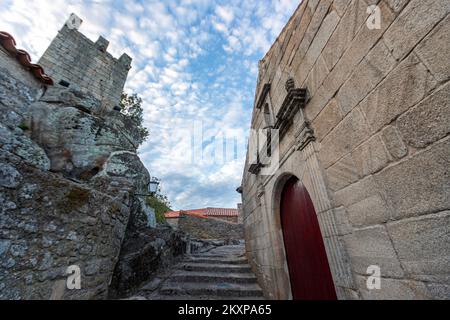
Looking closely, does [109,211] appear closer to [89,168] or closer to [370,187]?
[89,168]

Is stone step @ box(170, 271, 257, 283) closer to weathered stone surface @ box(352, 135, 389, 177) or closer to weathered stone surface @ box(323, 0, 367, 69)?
weathered stone surface @ box(352, 135, 389, 177)

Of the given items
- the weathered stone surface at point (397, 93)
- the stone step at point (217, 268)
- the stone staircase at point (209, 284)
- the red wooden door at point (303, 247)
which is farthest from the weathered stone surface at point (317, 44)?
the stone step at point (217, 268)

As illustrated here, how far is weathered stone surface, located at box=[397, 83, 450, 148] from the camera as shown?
32.8 inches

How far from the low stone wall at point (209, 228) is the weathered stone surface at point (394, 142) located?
45.0 feet

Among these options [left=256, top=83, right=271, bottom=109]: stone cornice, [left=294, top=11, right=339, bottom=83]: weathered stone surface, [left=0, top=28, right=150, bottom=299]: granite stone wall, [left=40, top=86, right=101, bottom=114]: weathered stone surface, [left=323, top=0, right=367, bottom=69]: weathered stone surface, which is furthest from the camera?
[left=40, top=86, right=101, bottom=114]: weathered stone surface

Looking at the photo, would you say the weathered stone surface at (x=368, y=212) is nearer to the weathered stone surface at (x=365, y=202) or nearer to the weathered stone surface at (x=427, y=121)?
the weathered stone surface at (x=365, y=202)

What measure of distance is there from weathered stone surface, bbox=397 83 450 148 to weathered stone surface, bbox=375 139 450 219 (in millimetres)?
59

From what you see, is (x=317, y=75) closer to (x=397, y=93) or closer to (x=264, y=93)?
(x=397, y=93)

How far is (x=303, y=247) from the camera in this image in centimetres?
234

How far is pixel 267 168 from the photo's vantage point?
3297 millimetres

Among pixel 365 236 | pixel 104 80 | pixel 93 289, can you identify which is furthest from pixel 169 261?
pixel 104 80

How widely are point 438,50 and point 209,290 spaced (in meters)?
4.19

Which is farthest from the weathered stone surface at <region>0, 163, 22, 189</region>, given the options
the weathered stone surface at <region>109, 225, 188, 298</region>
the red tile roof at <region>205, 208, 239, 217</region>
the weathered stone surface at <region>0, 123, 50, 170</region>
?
the red tile roof at <region>205, 208, 239, 217</region>
